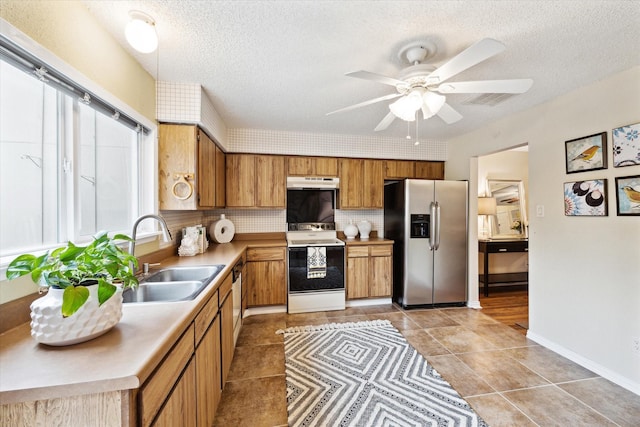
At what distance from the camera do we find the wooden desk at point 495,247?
3.92m

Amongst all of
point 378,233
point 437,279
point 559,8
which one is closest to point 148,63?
point 559,8

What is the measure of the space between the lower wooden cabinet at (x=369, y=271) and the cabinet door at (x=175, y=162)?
6.91ft

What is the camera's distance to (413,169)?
3.96 meters

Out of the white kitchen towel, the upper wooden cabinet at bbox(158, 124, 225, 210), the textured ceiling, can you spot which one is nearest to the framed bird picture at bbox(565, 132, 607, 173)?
the textured ceiling

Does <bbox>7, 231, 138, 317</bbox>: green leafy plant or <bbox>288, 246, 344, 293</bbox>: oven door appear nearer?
<bbox>7, 231, 138, 317</bbox>: green leafy plant

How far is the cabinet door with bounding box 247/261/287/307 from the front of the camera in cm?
320

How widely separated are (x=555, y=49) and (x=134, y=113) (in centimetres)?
295

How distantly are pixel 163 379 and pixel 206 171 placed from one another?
2.04m

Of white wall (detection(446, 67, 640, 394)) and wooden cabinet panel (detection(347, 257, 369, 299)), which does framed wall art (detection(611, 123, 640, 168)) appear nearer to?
white wall (detection(446, 67, 640, 394))

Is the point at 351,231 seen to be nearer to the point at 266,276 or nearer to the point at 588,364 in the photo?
the point at 266,276

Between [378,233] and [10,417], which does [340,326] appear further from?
[10,417]

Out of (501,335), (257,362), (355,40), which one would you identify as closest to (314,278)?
(257,362)

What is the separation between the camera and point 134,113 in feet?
6.05

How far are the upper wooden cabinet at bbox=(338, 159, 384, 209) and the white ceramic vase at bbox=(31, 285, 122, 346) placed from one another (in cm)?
309
